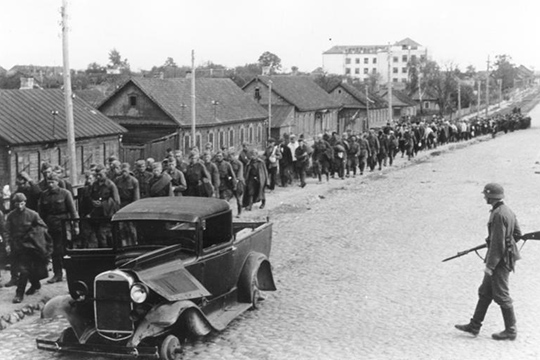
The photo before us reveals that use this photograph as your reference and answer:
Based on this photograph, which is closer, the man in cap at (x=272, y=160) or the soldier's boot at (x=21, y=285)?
the soldier's boot at (x=21, y=285)

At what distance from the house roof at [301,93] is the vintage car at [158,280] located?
178ft

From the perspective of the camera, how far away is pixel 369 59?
169250 mm

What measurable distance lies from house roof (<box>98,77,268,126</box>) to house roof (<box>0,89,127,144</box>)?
8.15 metres

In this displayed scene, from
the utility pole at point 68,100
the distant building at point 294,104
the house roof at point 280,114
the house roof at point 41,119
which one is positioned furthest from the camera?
the distant building at point 294,104

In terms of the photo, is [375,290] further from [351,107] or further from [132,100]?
[351,107]

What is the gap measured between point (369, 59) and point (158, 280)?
544 ft

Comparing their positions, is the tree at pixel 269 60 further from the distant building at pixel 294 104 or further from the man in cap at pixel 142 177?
the man in cap at pixel 142 177

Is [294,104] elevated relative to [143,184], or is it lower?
elevated

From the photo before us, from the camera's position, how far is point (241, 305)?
368 inches

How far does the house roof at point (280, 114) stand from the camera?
60.4 m

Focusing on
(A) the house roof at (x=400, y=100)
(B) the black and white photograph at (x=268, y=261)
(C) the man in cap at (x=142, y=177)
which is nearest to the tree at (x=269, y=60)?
(A) the house roof at (x=400, y=100)

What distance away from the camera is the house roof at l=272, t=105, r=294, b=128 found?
2380 inches

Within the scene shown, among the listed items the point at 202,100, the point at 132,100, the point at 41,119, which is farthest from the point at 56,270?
the point at 202,100

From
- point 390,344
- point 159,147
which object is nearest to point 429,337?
point 390,344
